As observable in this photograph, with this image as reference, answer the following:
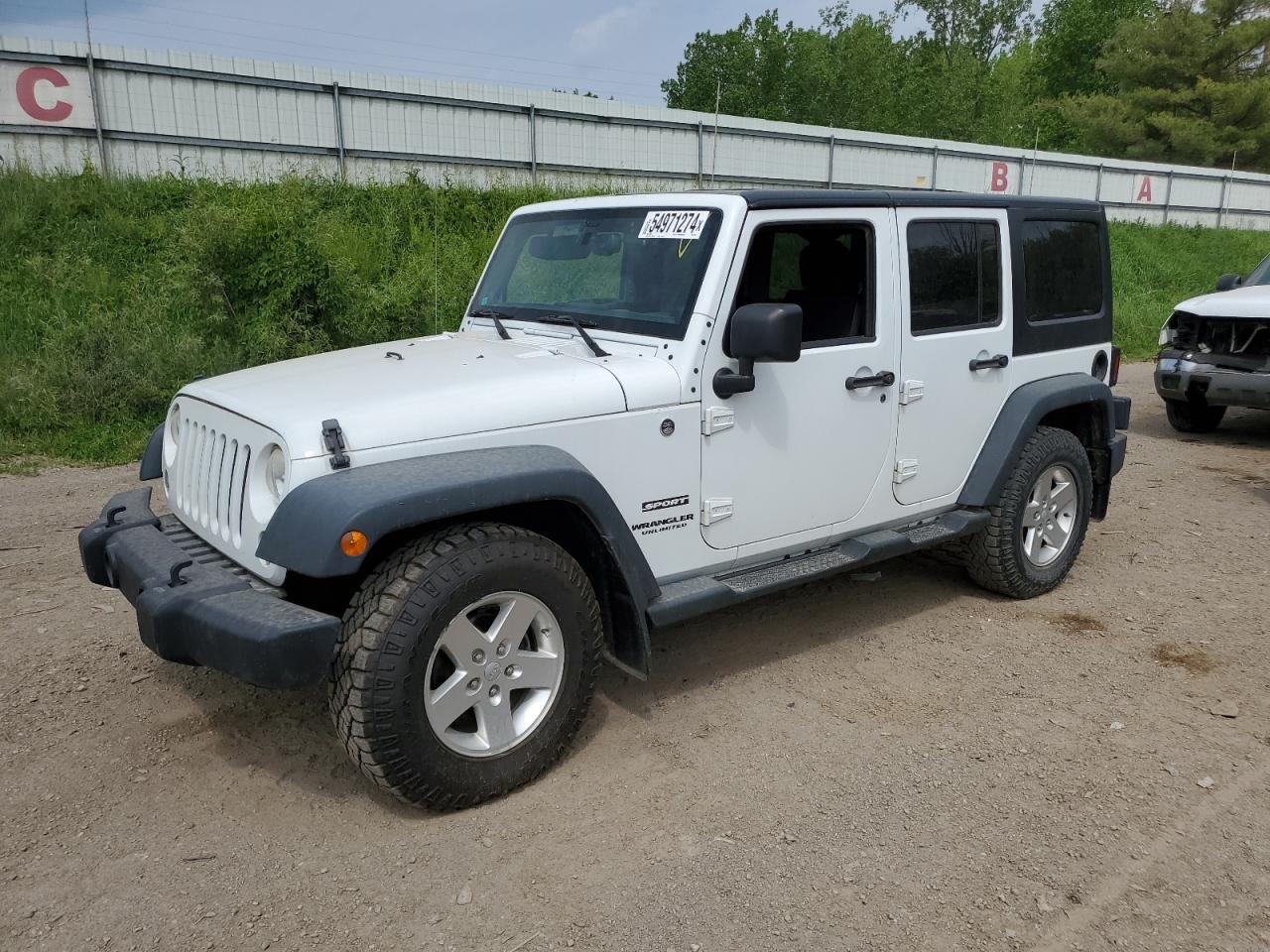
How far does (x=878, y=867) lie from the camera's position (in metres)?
2.88

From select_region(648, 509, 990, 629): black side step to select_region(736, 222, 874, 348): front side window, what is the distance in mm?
889

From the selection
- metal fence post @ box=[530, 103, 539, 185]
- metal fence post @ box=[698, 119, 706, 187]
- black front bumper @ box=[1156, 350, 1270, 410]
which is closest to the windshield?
black front bumper @ box=[1156, 350, 1270, 410]

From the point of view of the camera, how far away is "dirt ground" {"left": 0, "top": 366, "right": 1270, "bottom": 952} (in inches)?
104

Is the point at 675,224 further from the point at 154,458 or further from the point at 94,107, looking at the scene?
the point at 94,107

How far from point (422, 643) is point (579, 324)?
4.90 ft

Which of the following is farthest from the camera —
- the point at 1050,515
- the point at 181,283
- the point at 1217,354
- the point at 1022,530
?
the point at 181,283

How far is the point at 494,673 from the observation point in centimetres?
309

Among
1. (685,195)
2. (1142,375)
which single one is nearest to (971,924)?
(685,195)

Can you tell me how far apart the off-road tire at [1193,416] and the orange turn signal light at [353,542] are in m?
8.85

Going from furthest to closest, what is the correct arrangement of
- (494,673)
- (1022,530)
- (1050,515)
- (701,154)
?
(701,154), (1050,515), (1022,530), (494,673)

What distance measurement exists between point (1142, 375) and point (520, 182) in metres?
9.35

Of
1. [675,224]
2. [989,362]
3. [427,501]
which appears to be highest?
[675,224]

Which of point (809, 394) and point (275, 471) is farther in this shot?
point (809, 394)

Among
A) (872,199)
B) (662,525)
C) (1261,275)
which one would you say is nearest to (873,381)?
(872,199)
